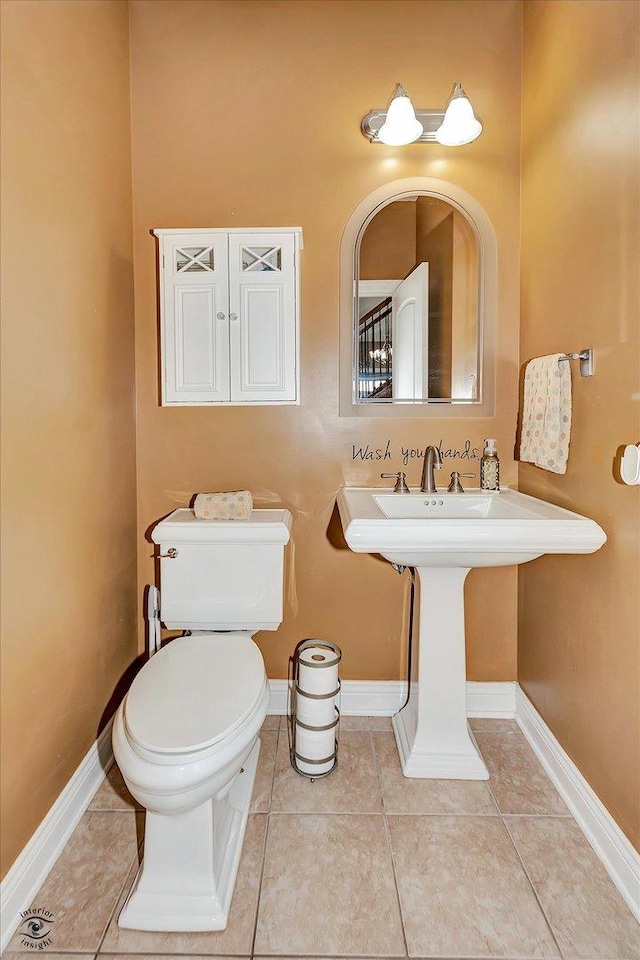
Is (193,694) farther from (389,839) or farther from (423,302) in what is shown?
(423,302)

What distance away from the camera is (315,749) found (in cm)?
160

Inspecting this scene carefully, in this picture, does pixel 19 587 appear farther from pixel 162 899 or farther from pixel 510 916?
pixel 510 916

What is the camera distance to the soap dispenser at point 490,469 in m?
1.81

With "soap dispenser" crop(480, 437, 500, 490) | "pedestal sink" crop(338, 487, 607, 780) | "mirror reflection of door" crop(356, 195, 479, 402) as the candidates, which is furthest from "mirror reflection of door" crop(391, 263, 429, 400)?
"pedestal sink" crop(338, 487, 607, 780)

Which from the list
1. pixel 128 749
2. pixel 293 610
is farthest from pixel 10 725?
pixel 293 610

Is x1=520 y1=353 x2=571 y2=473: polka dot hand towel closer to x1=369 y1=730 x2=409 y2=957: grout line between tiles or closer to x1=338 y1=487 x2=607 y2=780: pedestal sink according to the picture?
x1=338 y1=487 x2=607 y2=780: pedestal sink

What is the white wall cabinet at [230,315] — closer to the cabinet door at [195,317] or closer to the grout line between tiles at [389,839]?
the cabinet door at [195,317]

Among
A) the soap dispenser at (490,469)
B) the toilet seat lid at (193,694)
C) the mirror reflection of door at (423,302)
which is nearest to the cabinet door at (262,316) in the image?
the mirror reflection of door at (423,302)

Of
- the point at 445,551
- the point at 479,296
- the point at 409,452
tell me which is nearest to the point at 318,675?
the point at 445,551

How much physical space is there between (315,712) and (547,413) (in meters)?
1.18

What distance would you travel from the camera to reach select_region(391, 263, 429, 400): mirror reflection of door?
185 cm

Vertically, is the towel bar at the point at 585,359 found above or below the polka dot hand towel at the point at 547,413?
above

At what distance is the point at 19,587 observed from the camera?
3.86 feet

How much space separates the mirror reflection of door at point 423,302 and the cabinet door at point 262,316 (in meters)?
0.28
